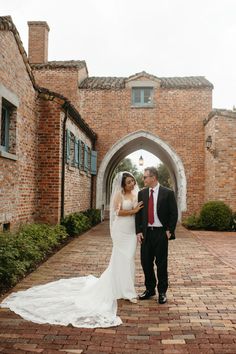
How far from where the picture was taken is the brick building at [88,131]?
1014cm

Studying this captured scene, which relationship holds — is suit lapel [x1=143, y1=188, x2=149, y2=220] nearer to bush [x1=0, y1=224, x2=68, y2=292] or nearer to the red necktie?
the red necktie

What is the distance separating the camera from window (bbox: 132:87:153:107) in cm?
2075

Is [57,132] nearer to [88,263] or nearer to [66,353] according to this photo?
[88,263]

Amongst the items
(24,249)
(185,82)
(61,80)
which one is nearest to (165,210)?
(24,249)

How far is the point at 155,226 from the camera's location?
5.86 m

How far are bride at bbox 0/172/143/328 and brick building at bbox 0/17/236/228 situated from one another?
12.4 feet

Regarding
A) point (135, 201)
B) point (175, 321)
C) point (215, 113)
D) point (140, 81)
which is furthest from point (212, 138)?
point (175, 321)

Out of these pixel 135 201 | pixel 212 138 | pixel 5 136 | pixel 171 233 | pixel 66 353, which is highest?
pixel 212 138

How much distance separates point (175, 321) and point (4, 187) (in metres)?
5.33

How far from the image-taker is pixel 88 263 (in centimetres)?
848

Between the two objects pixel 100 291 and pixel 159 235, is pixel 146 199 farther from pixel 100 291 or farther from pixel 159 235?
pixel 100 291

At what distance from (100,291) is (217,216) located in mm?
11472

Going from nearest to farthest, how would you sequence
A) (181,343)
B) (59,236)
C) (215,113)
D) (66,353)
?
(66,353), (181,343), (59,236), (215,113)

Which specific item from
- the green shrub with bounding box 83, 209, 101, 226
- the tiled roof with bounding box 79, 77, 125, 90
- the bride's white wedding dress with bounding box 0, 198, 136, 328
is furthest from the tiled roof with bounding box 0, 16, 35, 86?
the tiled roof with bounding box 79, 77, 125, 90
